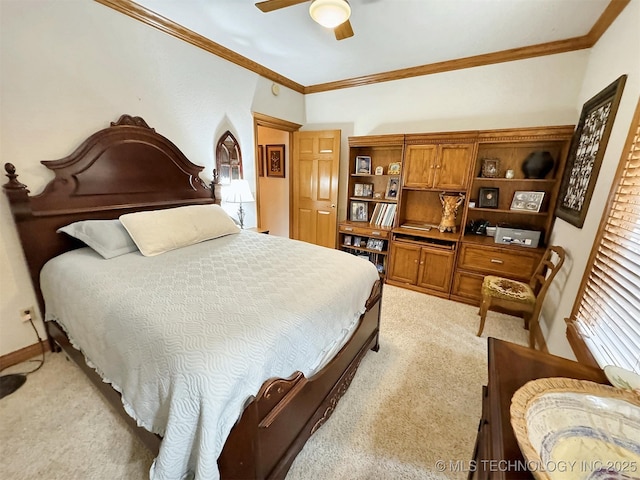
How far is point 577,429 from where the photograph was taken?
25.5 inches

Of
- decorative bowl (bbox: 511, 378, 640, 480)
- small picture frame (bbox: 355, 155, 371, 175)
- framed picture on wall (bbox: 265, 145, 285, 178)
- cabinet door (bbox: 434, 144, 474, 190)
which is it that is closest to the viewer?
decorative bowl (bbox: 511, 378, 640, 480)

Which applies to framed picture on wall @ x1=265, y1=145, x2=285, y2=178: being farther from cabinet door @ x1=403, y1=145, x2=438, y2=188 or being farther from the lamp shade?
cabinet door @ x1=403, y1=145, x2=438, y2=188

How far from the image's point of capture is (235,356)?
0.93m

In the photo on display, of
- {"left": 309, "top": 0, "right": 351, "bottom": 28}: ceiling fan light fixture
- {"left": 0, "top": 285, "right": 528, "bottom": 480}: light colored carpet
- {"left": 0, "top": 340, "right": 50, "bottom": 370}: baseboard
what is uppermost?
{"left": 309, "top": 0, "right": 351, "bottom": 28}: ceiling fan light fixture

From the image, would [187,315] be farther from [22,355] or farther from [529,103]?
[529,103]

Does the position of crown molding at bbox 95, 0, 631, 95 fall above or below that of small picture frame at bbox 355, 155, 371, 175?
above

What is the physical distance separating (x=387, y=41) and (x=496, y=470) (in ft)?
10.1

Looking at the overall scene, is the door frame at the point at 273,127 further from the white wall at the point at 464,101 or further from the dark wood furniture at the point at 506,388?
the dark wood furniture at the point at 506,388

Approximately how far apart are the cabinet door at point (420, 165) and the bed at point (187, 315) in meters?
1.59

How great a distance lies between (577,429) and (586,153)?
7.34 ft

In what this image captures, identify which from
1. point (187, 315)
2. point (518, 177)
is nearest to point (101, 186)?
point (187, 315)

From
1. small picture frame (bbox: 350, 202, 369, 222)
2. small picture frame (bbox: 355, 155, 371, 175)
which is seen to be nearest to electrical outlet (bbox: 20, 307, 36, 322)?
small picture frame (bbox: 350, 202, 369, 222)

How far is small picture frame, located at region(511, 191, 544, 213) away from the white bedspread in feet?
6.34

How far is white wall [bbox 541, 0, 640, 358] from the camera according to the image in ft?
5.06
